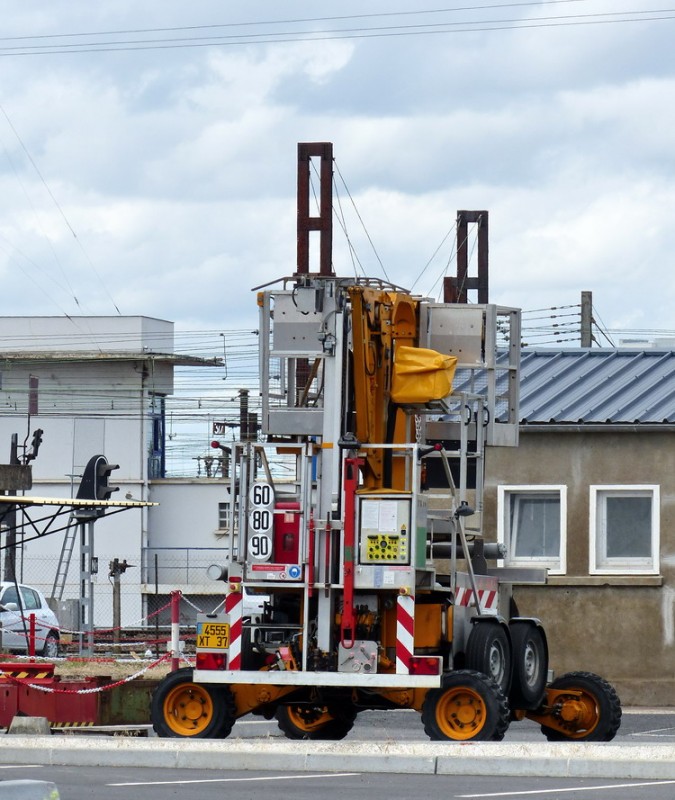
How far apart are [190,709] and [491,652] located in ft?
8.64

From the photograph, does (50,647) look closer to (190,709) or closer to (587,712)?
(190,709)

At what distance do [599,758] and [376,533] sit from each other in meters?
2.65

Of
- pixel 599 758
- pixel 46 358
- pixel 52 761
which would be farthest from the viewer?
pixel 46 358

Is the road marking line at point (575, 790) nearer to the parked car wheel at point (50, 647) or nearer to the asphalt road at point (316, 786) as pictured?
the asphalt road at point (316, 786)

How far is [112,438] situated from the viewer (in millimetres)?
68562

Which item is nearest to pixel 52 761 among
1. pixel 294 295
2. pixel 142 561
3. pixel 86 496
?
pixel 294 295

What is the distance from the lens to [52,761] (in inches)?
544

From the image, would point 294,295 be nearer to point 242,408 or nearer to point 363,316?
point 363,316

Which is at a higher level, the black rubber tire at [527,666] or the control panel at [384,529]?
the control panel at [384,529]

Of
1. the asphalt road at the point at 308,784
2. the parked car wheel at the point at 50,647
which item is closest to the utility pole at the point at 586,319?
the parked car wheel at the point at 50,647

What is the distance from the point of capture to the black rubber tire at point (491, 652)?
14.3m

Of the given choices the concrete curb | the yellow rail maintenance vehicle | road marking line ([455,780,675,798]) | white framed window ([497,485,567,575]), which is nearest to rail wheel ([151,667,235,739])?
the yellow rail maintenance vehicle

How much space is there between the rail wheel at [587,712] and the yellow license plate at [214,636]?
10.7 ft

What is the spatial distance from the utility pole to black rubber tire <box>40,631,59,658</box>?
22478 mm
